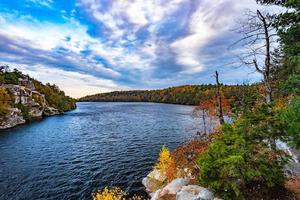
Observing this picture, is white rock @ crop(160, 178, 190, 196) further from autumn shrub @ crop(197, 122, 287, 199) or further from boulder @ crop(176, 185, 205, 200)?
autumn shrub @ crop(197, 122, 287, 199)

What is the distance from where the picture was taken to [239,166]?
34.3 ft

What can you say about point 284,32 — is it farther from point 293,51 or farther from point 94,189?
point 94,189

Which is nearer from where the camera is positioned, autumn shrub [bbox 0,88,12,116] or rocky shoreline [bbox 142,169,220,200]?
rocky shoreline [bbox 142,169,220,200]

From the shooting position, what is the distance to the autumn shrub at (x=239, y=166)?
10375mm

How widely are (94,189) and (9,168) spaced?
44.3 feet

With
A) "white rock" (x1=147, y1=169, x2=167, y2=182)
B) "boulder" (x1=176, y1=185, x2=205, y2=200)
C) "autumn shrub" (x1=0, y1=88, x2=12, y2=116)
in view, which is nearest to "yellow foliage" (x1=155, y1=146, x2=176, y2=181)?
"white rock" (x1=147, y1=169, x2=167, y2=182)

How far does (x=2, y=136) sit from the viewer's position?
5112 cm

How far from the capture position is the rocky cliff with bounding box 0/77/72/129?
66.9 m

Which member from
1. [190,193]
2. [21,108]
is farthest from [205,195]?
[21,108]

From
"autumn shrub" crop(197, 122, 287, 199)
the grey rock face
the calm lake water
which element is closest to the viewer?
"autumn shrub" crop(197, 122, 287, 199)

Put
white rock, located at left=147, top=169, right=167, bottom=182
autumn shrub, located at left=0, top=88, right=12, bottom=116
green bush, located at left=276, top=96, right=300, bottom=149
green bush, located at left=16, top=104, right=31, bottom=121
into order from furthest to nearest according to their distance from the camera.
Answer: green bush, located at left=16, top=104, right=31, bottom=121, autumn shrub, located at left=0, top=88, right=12, bottom=116, white rock, located at left=147, top=169, right=167, bottom=182, green bush, located at left=276, top=96, right=300, bottom=149

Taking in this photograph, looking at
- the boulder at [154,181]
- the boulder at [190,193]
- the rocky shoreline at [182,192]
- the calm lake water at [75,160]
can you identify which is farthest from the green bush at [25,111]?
the boulder at [190,193]

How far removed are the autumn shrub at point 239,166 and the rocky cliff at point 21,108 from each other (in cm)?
6453

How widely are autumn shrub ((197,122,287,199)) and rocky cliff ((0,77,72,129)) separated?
212ft
